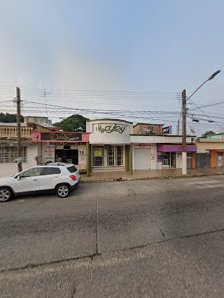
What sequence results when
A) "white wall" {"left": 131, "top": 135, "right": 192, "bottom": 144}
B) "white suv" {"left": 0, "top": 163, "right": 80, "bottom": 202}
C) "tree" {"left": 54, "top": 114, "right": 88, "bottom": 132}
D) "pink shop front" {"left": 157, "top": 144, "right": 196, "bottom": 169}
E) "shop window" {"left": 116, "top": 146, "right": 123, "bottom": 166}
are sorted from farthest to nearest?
"tree" {"left": 54, "top": 114, "right": 88, "bottom": 132}, "pink shop front" {"left": 157, "top": 144, "right": 196, "bottom": 169}, "shop window" {"left": 116, "top": 146, "right": 123, "bottom": 166}, "white wall" {"left": 131, "top": 135, "right": 192, "bottom": 144}, "white suv" {"left": 0, "top": 163, "right": 80, "bottom": 202}

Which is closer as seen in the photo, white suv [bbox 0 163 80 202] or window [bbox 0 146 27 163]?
white suv [bbox 0 163 80 202]

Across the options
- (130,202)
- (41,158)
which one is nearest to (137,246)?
(130,202)

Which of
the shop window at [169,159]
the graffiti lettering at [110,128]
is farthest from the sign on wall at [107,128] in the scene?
the shop window at [169,159]

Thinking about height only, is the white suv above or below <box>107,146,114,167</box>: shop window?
below

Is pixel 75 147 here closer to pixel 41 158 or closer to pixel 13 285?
pixel 41 158

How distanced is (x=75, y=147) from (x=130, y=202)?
11171 millimetres

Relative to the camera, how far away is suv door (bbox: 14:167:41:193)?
8664 millimetres


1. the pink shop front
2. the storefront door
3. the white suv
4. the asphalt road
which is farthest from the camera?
the pink shop front

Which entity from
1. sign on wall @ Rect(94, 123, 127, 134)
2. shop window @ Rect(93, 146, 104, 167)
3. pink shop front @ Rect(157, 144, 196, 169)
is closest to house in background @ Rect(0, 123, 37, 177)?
sign on wall @ Rect(94, 123, 127, 134)

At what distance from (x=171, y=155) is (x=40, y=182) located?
16117 mm

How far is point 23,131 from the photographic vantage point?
594 inches

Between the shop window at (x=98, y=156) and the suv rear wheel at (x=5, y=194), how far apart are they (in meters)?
10.5

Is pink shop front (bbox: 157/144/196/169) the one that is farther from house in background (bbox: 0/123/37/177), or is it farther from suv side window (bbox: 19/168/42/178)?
suv side window (bbox: 19/168/42/178)

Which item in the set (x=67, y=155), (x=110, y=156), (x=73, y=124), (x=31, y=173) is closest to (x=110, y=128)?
(x=110, y=156)
